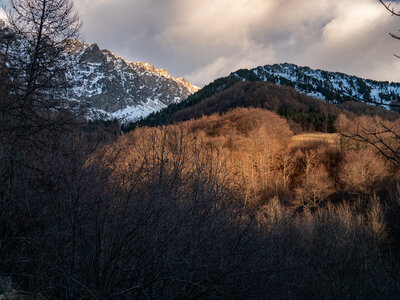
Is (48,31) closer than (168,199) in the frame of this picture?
No

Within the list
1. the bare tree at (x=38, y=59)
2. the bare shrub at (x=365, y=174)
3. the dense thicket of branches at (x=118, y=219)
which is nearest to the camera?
the dense thicket of branches at (x=118, y=219)

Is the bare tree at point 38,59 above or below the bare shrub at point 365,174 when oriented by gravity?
above

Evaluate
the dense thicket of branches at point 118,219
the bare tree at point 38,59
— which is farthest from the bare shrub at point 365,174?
the bare tree at point 38,59

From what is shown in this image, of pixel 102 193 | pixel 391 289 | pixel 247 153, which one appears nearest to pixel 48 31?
pixel 102 193

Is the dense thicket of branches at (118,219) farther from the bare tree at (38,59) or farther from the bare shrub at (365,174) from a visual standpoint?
the bare shrub at (365,174)

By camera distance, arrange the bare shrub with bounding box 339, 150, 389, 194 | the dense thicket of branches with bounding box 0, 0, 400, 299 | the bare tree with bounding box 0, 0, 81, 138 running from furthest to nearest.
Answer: the bare shrub with bounding box 339, 150, 389, 194, the bare tree with bounding box 0, 0, 81, 138, the dense thicket of branches with bounding box 0, 0, 400, 299

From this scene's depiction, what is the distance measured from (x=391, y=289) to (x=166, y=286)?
1468 cm

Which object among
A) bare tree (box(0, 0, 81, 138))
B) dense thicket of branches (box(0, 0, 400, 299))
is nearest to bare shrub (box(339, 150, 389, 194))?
dense thicket of branches (box(0, 0, 400, 299))

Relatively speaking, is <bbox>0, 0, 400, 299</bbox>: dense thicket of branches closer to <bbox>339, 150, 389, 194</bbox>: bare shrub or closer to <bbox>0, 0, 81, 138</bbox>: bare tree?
<bbox>0, 0, 81, 138</bbox>: bare tree

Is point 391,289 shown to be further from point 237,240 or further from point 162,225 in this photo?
point 162,225

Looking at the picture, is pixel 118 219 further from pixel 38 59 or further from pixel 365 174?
pixel 365 174

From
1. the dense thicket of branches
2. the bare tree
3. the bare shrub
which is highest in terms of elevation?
the bare tree

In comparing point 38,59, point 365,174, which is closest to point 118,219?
point 38,59

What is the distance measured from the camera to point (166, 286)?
3.07 meters
